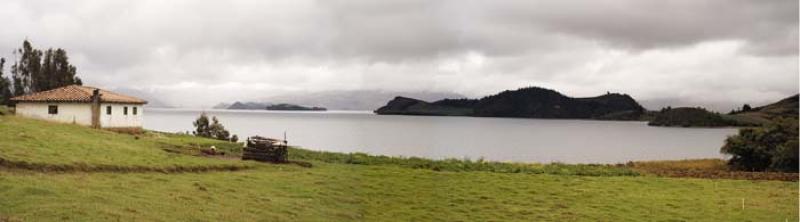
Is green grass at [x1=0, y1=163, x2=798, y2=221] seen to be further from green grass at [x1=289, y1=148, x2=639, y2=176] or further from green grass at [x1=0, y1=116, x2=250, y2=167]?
green grass at [x1=289, y1=148, x2=639, y2=176]

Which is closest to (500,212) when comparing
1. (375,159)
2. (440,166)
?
(440,166)

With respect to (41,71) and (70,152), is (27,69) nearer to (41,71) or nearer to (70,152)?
(41,71)

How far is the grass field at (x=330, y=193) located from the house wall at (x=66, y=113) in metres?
18.6

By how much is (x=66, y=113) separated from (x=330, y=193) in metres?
43.7

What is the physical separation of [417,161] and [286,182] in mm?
20640

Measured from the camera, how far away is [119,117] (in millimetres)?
64250

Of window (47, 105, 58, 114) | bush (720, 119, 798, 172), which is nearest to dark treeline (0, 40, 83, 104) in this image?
window (47, 105, 58, 114)

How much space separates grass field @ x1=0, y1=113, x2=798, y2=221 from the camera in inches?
Answer: 848

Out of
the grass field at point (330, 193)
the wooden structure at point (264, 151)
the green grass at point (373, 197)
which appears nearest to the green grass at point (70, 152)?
the grass field at point (330, 193)

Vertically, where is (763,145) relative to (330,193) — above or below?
above

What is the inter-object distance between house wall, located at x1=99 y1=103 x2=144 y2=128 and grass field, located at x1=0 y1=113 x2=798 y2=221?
1942 cm

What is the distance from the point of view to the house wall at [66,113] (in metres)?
61.0

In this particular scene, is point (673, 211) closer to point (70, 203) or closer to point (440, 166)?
point (440, 166)

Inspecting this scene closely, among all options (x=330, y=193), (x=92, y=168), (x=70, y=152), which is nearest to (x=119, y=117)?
(x=70, y=152)
